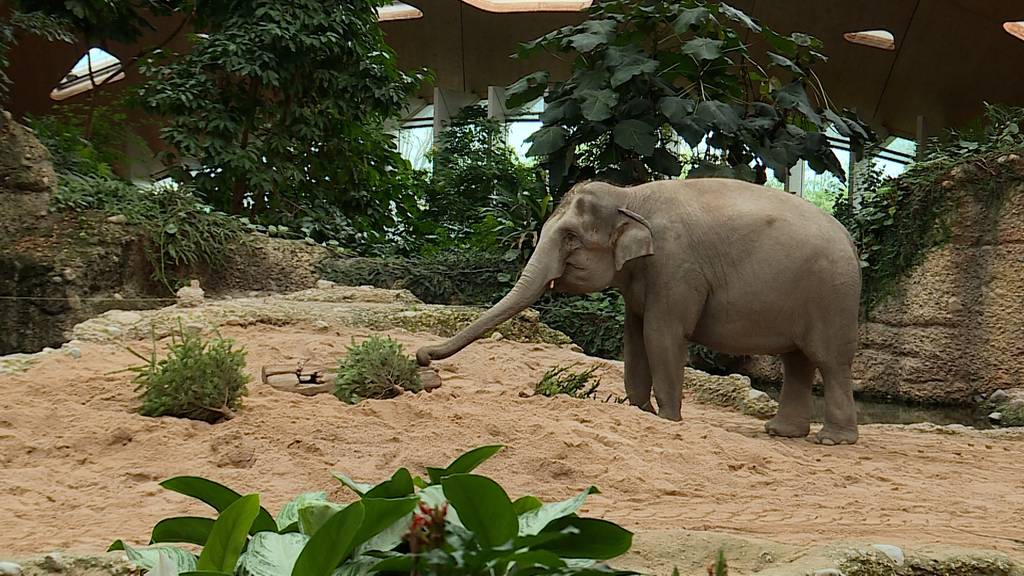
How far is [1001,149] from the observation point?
37.4 feet

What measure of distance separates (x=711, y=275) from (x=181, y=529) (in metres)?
4.59

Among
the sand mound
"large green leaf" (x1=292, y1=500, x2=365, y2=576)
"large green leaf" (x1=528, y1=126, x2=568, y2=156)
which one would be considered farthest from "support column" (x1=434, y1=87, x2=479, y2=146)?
"large green leaf" (x1=292, y1=500, x2=365, y2=576)

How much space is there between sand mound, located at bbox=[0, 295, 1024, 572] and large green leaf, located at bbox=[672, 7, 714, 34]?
5.29 m

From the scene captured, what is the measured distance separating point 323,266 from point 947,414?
6890 millimetres

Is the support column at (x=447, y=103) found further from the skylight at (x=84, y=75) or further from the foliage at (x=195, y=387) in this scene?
the foliage at (x=195, y=387)

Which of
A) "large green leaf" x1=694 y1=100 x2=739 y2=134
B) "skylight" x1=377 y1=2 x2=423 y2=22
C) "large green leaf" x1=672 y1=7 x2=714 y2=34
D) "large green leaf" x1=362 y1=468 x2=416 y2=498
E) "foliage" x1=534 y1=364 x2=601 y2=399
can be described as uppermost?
"skylight" x1=377 y1=2 x2=423 y2=22

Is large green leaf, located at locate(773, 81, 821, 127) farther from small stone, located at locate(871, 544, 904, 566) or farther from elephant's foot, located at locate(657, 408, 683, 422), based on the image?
small stone, located at locate(871, 544, 904, 566)

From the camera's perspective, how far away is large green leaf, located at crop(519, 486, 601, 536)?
89.0 inches

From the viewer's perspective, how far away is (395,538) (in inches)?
86.0

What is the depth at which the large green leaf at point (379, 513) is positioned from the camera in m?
2.14

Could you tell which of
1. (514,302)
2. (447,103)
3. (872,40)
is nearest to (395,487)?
(514,302)

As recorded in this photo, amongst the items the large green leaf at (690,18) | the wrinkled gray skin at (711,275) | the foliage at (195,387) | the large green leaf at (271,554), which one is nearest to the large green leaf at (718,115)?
the large green leaf at (690,18)

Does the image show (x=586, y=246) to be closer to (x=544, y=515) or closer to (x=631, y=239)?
(x=631, y=239)

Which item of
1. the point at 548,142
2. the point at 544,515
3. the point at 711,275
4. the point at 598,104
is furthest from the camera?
the point at 548,142
